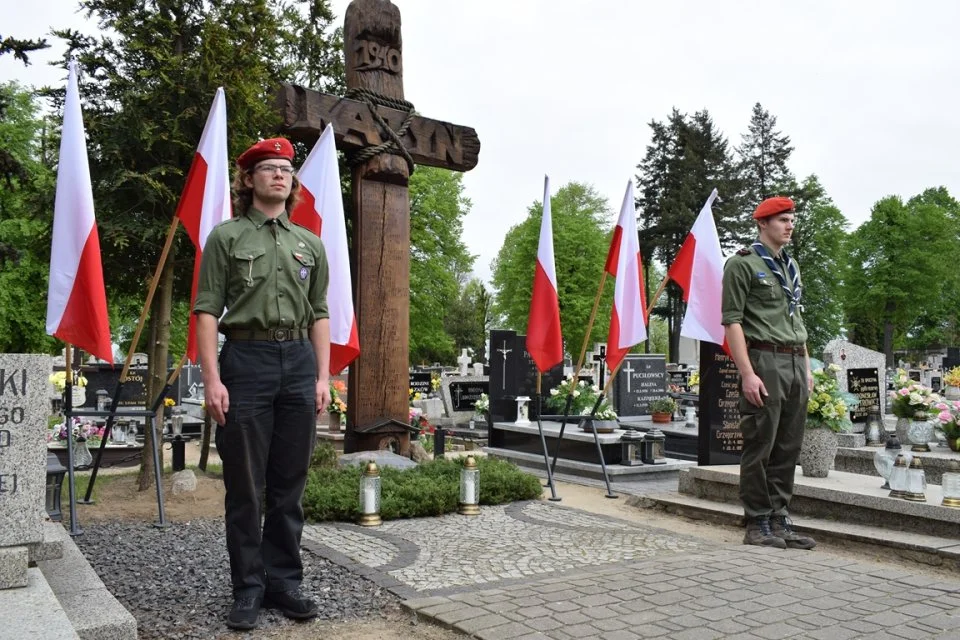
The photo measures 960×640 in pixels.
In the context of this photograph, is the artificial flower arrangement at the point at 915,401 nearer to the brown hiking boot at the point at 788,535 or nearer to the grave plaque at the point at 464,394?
the brown hiking boot at the point at 788,535

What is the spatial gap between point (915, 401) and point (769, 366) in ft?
18.0

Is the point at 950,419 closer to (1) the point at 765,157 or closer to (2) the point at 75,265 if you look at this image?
(2) the point at 75,265

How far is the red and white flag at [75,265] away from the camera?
521cm

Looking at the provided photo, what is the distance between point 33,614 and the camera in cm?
283

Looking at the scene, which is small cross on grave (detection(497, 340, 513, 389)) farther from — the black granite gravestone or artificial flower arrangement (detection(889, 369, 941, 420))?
artificial flower arrangement (detection(889, 369, 941, 420))

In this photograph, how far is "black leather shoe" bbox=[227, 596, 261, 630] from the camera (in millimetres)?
3463

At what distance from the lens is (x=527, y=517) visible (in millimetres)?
6406

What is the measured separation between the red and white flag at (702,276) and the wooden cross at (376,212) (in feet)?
8.85

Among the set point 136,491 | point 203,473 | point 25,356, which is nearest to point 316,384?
point 25,356

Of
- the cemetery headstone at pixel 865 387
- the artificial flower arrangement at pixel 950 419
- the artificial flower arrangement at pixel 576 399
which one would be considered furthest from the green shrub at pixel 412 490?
the cemetery headstone at pixel 865 387

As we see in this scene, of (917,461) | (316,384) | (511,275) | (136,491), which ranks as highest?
(511,275)

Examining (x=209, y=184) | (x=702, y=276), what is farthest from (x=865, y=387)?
(x=209, y=184)

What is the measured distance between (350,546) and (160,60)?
15.8 ft

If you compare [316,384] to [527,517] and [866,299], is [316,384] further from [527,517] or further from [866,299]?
[866,299]
